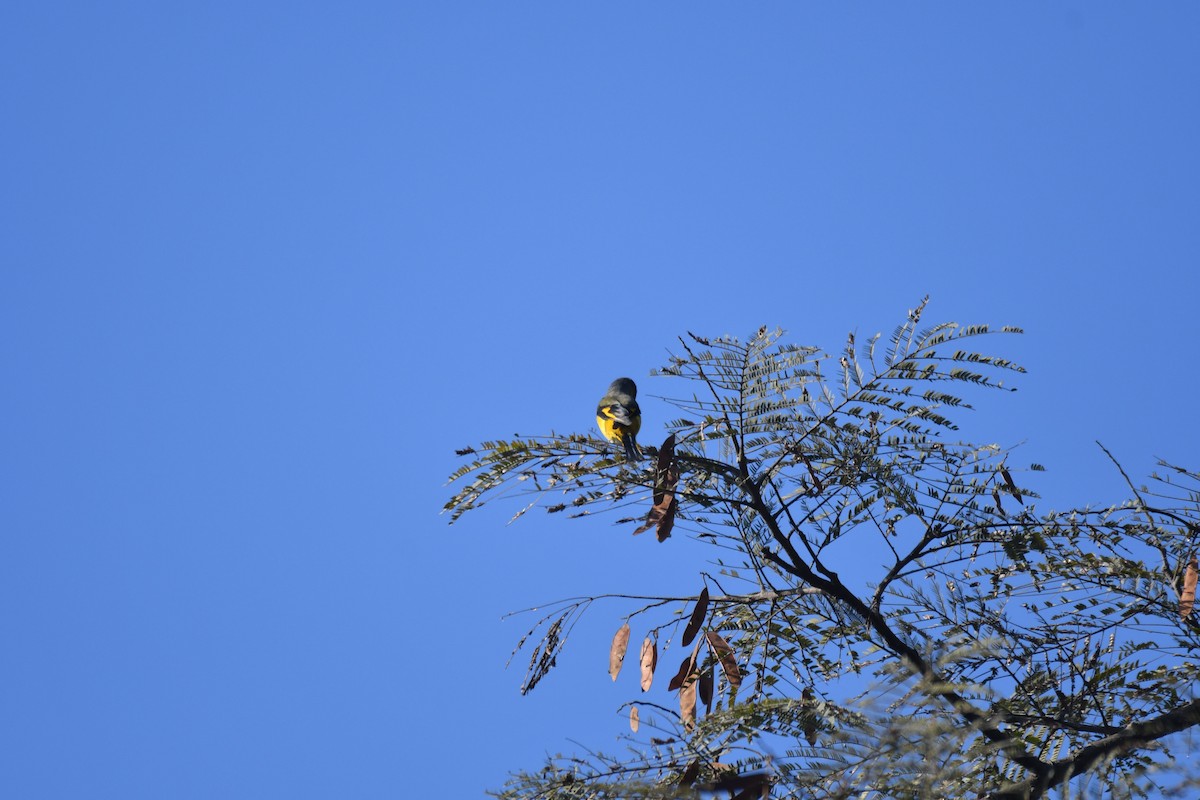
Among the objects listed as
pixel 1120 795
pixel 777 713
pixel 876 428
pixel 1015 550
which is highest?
pixel 876 428

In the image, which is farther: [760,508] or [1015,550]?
[1015,550]

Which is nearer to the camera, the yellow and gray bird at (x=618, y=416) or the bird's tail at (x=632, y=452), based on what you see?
the bird's tail at (x=632, y=452)

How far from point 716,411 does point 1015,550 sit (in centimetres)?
136

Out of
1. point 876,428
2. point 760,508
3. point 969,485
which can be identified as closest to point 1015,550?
point 969,485

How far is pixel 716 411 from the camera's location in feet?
14.9

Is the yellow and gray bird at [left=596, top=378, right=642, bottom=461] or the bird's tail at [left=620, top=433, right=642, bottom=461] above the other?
the yellow and gray bird at [left=596, top=378, right=642, bottom=461]

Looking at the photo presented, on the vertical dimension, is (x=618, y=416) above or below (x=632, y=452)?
above

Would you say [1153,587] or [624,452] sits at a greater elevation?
[624,452]

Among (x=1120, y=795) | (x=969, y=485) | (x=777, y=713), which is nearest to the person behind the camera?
(x=1120, y=795)

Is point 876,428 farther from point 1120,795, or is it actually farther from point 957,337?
point 1120,795

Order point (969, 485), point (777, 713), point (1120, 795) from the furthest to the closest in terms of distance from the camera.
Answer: point (969, 485)
point (777, 713)
point (1120, 795)

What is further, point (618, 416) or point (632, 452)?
point (618, 416)

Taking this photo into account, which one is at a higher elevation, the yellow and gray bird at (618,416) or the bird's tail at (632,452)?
the yellow and gray bird at (618,416)

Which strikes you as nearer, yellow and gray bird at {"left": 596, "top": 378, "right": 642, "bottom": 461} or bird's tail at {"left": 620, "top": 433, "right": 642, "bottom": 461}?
bird's tail at {"left": 620, "top": 433, "right": 642, "bottom": 461}
